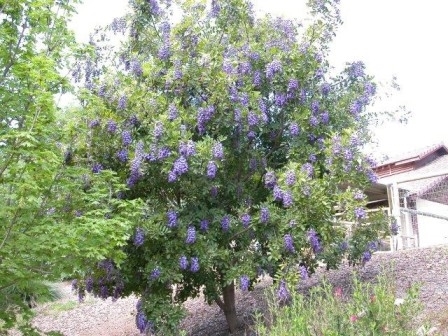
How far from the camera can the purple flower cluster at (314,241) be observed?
6.17m

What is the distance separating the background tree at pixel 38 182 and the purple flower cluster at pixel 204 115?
1.08 meters

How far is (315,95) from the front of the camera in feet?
22.8

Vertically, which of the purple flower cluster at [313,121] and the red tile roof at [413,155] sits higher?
the red tile roof at [413,155]

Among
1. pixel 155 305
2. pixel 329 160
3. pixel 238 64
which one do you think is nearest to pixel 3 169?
pixel 155 305

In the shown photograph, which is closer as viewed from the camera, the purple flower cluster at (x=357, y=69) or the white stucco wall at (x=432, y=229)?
the purple flower cluster at (x=357, y=69)

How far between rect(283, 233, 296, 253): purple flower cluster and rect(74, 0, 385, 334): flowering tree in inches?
0.6

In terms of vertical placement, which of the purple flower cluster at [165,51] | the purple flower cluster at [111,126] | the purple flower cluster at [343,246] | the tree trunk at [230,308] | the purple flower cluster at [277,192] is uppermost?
the purple flower cluster at [165,51]

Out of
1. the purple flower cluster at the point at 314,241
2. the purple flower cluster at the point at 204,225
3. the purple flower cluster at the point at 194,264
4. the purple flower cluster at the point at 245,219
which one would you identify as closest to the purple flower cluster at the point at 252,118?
the purple flower cluster at the point at 245,219

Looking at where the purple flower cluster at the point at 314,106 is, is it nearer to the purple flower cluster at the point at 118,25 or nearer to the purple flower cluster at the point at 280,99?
the purple flower cluster at the point at 280,99

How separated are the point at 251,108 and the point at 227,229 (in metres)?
1.37

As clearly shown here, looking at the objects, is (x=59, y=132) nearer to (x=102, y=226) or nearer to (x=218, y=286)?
(x=102, y=226)

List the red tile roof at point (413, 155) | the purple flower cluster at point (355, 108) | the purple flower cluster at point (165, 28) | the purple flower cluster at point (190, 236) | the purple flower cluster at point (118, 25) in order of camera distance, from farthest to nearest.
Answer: the red tile roof at point (413, 155), the purple flower cluster at point (118, 25), the purple flower cluster at point (355, 108), the purple flower cluster at point (165, 28), the purple flower cluster at point (190, 236)

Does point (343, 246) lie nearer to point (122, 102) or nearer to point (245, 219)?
point (245, 219)

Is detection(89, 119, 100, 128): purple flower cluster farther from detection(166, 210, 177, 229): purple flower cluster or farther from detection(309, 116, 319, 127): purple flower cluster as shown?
detection(309, 116, 319, 127): purple flower cluster
